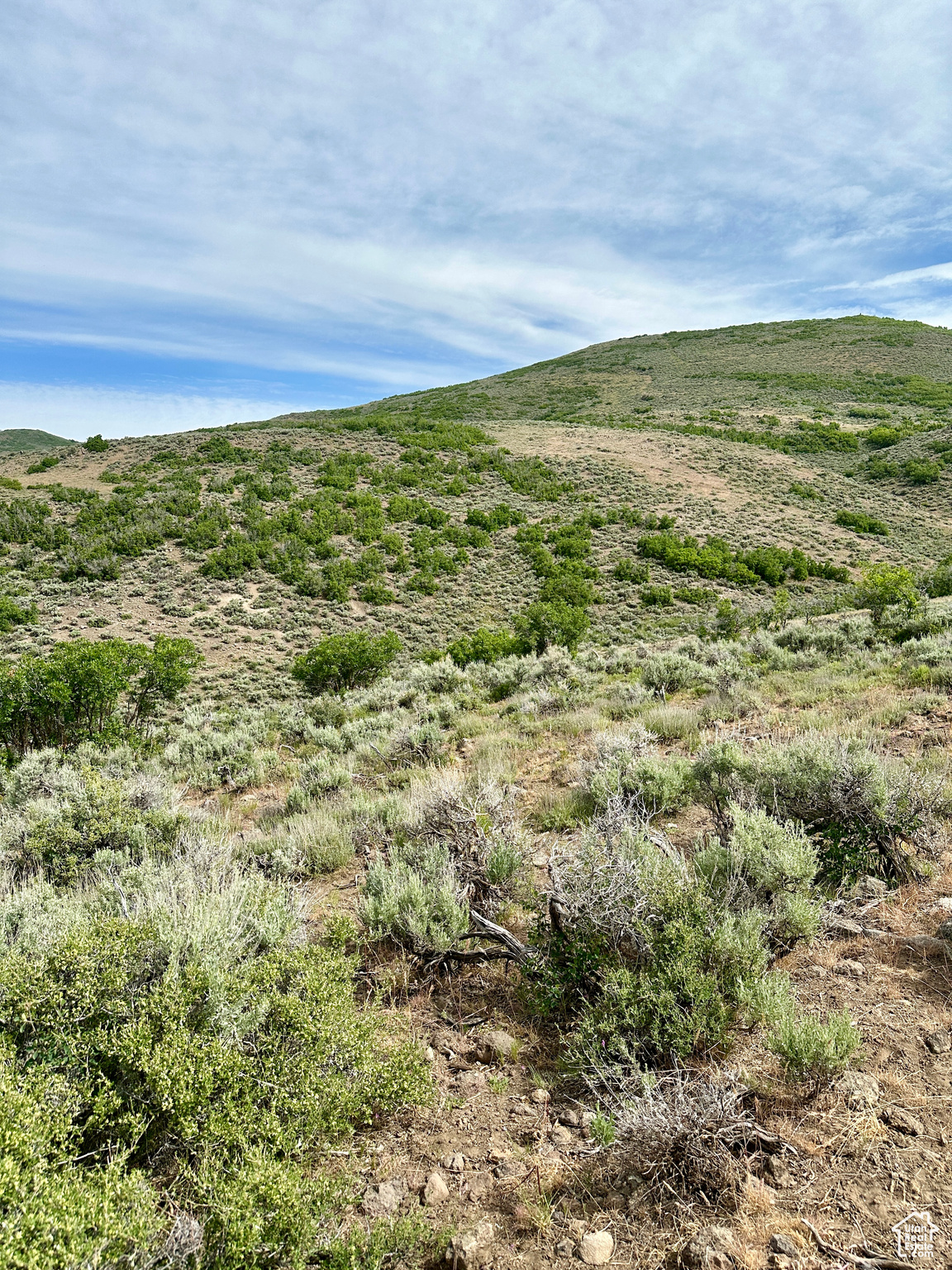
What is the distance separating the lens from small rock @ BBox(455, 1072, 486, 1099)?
99.1 inches

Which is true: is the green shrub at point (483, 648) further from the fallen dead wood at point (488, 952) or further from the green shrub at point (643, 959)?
the green shrub at point (643, 959)

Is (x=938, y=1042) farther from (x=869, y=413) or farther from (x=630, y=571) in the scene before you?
(x=869, y=413)

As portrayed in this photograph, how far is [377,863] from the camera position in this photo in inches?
147

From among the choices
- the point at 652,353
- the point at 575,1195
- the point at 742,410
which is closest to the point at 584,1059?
the point at 575,1195

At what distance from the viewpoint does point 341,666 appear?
1445 cm

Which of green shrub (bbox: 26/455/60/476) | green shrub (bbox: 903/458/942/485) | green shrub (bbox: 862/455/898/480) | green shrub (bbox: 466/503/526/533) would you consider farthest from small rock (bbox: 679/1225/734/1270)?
green shrub (bbox: 862/455/898/480)

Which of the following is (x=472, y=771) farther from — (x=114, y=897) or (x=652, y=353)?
(x=652, y=353)

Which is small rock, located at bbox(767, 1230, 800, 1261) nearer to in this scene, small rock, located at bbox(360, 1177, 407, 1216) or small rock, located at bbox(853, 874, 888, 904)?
small rock, located at bbox(360, 1177, 407, 1216)

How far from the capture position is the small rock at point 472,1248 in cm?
184

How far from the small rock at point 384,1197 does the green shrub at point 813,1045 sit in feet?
4.80

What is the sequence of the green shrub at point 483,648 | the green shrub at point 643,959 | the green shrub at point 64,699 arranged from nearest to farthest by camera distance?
the green shrub at point 643,959, the green shrub at point 64,699, the green shrub at point 483,648

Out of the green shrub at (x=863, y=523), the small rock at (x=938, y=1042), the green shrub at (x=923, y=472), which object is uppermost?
the green shrub at (x=923, y=472)

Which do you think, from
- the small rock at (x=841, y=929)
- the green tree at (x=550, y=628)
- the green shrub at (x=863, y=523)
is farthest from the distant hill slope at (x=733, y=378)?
the small rock at (x=841, y=929)
